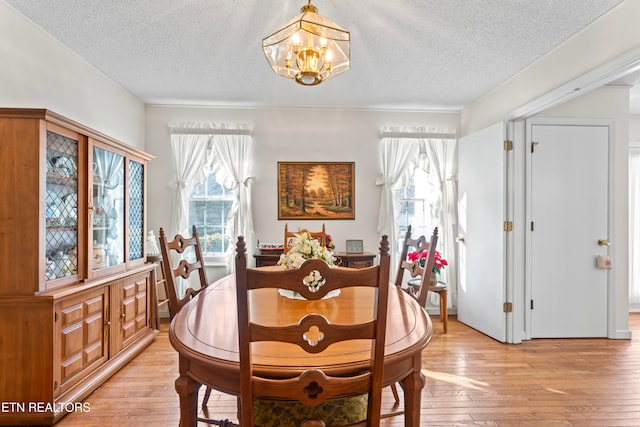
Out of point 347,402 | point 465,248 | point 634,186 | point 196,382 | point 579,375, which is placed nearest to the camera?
point 196,382

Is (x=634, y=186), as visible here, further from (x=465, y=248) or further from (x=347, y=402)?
(x=347, y=402)

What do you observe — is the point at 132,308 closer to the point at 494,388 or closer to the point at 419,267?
the point at 419,267

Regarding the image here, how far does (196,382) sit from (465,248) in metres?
3.62

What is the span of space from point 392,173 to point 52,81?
3.52 meters

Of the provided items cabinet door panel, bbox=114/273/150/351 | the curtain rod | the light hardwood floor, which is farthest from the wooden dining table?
the curtain rod

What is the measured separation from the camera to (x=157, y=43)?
2.71 m

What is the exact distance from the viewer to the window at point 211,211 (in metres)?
4.27

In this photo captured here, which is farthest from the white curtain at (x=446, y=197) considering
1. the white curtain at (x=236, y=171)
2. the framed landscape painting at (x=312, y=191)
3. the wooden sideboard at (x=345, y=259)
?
the white curtain at (x=236, y=171)

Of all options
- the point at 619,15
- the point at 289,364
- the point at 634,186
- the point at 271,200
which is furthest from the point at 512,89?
the point at 289,364

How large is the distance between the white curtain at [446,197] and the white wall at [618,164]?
1.14 meters

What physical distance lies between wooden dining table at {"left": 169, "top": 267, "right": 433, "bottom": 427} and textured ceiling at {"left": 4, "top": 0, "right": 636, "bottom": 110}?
1.94 meters

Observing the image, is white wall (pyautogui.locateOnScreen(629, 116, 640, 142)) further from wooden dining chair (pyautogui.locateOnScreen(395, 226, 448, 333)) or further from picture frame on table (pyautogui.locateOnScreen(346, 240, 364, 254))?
wooden dining chair (pyautogui.locateOnScreen(395, 226, 448, 333))

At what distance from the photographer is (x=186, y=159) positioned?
4184mm

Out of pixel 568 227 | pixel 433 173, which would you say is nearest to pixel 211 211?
pixel 433 173
